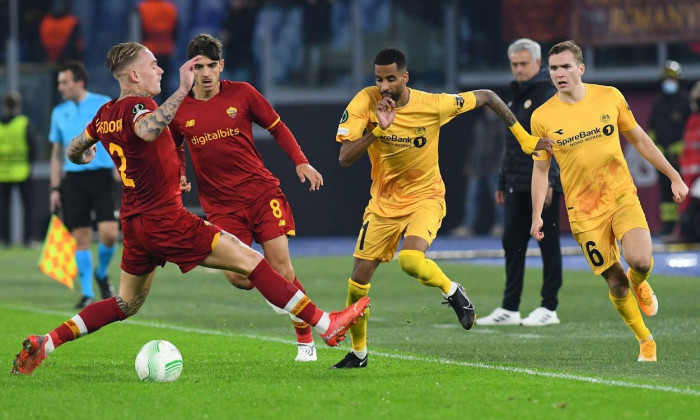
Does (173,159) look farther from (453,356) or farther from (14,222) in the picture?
(14,222)

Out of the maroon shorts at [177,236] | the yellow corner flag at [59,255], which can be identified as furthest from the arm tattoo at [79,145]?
the yellow corner flag at [59,255]

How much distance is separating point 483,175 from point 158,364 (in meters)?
16.9

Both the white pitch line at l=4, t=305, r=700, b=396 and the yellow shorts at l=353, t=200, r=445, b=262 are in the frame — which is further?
the yellow shorts at l=353, t=200, r=445, b=262

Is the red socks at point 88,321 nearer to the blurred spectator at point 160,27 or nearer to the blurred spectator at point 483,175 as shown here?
the blurred spectator at point 483,175

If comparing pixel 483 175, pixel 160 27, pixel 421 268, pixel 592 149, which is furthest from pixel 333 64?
pixel 421 268

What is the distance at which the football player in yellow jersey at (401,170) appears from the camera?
8.62m

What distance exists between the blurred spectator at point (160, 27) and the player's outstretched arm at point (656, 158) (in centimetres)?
1712

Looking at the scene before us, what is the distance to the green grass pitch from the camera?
22.8ft

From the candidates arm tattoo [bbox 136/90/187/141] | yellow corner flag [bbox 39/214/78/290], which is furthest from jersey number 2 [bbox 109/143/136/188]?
yellow corner flag [bbox 39/214/78/290]

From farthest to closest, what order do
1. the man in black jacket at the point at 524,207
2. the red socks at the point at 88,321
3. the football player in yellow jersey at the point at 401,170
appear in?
the man in black jacket at the point at 524,207
the football player in yellow jersey at the point at 401,170
the red socks at the point at 88,321

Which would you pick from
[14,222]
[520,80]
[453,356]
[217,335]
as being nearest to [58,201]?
[217,335]

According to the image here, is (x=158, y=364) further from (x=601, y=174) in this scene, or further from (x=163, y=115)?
(x=601, y=174)

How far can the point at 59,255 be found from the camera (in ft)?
47.9

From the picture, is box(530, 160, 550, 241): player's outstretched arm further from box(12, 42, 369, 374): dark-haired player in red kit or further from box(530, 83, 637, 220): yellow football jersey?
box(12, 42, 369, 374): dark-haired player in red kit
